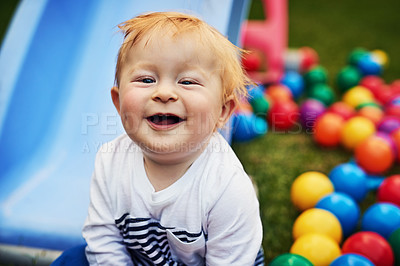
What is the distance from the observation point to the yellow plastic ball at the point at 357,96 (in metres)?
2.38

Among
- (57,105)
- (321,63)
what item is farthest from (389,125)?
(57,105)

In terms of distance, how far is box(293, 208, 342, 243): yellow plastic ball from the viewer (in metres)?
1.40

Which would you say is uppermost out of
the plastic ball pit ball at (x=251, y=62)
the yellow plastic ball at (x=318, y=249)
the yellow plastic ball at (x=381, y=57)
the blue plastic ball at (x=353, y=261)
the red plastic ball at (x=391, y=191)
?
the yellow plastic ball at (x=381, y=57)

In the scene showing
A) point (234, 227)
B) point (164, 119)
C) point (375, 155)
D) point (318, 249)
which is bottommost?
point (318, 249)

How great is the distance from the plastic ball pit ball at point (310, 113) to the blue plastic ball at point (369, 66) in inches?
25.8

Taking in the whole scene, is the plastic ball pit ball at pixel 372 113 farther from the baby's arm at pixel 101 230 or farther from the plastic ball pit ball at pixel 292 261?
the baby's arm at pixel 101 230

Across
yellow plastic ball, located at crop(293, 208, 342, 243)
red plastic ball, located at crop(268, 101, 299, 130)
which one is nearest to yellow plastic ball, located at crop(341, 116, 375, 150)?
red plastic ball, located at crop(268, 101, 299, 130)

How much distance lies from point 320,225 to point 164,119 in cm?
78

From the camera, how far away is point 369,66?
2.67 m

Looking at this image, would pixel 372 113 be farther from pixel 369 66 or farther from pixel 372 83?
pixel 369 66

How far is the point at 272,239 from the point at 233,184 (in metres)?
0.65

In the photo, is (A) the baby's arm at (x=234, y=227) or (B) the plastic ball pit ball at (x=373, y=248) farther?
(B) the plastic ball pit ball at (x=373, y=248)

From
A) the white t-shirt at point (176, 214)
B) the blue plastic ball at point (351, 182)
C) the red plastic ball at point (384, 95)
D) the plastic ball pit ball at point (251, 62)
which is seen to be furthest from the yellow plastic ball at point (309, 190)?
the plastic ball pit ball at point (251, 62)

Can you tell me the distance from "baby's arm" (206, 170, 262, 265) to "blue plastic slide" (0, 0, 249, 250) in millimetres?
576
